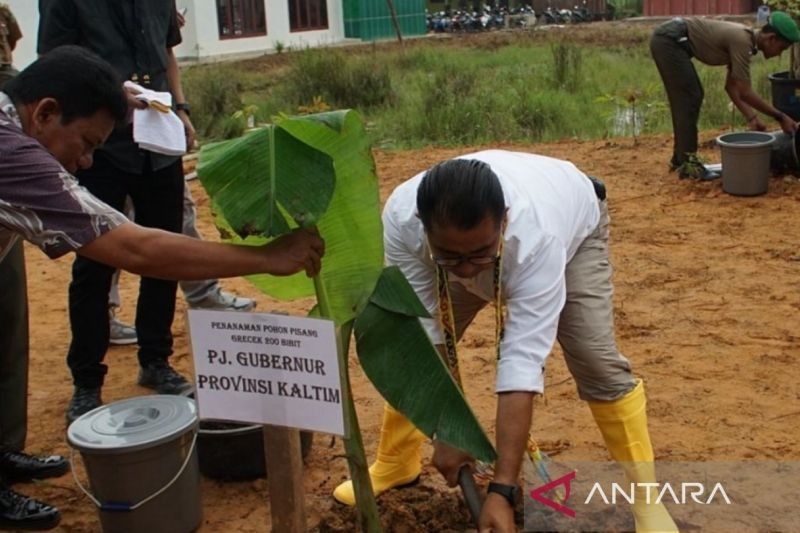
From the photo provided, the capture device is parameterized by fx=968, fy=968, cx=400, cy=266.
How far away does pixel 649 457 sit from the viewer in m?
3.02

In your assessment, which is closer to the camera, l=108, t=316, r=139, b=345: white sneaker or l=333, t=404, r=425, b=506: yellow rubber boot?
l=333, t=404, r=425, b=506: yellow rubber boot

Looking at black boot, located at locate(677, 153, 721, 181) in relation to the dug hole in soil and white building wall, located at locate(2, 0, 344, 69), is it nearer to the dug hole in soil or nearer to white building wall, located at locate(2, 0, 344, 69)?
the dug hole in soil

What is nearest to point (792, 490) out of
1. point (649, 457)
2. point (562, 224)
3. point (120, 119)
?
point (649, 457)

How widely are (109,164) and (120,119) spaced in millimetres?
Answer: 1227

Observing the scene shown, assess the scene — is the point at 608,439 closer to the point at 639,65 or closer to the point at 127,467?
the point at 127,467

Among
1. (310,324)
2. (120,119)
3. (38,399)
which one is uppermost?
(120,119)

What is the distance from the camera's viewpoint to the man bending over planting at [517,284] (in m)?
2.44

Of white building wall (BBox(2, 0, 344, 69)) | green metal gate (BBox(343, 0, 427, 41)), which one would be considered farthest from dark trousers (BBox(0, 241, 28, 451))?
green metal gate (BBox(343, 0, 427, 41))

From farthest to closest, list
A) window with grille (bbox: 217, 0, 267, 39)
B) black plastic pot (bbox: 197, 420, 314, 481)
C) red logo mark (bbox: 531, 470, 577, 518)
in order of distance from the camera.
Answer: window with grille (bbox: 217, 0, 267, 39), black plastic pot (bbox: 197, 420, 314, 481), red logo mark (bbox: 531, 470, 577, 518)

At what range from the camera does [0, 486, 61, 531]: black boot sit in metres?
3.35

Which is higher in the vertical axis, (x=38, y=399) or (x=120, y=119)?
(x=120, y=119)

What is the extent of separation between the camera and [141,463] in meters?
3.05

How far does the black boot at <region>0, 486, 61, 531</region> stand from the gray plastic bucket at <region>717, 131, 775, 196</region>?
5763 millimetres

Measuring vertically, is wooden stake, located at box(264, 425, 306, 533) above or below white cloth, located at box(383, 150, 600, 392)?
below
